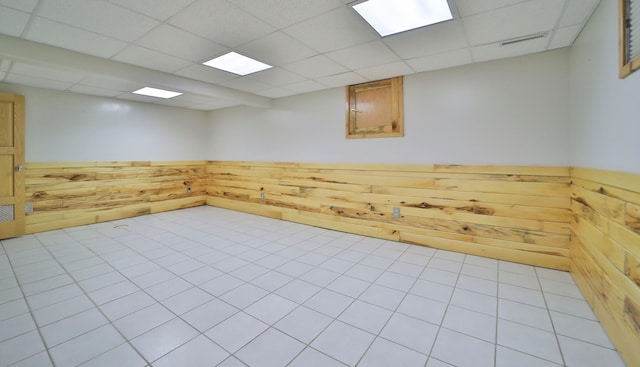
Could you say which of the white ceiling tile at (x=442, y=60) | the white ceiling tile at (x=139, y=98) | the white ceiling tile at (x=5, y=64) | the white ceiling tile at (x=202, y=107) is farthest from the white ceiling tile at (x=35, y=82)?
the white ceiling tile at (x=442, y=60)

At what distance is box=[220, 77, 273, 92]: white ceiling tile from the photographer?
4324mm

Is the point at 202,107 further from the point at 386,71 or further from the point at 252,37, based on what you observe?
the point at 386,71

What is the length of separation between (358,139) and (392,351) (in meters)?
3.35

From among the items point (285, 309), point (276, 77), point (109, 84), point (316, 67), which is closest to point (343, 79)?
point (316, 67)

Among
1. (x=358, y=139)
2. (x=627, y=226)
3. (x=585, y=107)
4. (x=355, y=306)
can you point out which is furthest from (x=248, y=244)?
(x=585, y=107)

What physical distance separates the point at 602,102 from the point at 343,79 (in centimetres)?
300

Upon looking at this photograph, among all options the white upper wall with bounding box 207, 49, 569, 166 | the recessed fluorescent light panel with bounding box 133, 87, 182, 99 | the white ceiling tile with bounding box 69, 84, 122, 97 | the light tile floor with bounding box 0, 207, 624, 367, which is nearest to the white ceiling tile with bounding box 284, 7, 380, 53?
the white upper wall with bounding box 207, 49, 569, 166

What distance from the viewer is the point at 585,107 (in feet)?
8.41

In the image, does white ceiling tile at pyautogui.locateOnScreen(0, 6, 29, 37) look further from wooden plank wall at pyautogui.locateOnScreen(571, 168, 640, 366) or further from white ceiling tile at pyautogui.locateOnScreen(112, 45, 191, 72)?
wooden plank wall at pyautogui.locateOnScreen(571, 168, 640, 366)

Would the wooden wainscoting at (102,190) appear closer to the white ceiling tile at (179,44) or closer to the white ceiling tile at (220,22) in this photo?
the white ceiling tile at (179,44)

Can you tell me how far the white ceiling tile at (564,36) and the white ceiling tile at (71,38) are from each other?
14.8ft

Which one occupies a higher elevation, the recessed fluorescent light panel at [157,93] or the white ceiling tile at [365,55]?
the recessed fluorescent light panel at [157,93]

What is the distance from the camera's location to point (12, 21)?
245 cm

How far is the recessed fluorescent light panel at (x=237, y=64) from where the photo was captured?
342 cm
